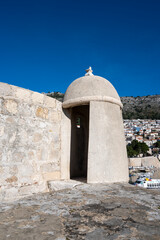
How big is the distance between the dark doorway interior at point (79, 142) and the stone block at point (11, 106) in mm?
2235

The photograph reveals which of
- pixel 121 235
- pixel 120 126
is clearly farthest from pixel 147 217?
pixel 120 126

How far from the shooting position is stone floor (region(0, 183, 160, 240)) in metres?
1.48

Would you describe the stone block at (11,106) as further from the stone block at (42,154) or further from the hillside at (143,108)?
the hillside at (143,108)

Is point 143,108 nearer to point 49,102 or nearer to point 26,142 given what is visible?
point 49,102

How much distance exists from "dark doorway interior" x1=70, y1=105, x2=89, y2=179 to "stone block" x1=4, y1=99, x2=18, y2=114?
2.24 metres

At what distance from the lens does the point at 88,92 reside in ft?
13.4

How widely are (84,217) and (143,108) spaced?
98.4 metres

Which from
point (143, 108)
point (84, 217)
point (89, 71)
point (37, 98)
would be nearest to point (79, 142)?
point (89, 71)

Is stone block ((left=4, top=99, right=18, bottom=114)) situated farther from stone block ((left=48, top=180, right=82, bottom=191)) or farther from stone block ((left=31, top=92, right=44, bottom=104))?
stone block ((left=48, top=180, right=82, bottom=191))

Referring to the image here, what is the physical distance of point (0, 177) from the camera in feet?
10.00

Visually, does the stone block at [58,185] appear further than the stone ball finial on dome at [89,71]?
No

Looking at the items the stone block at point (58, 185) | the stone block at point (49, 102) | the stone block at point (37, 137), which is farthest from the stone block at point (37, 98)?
the stone block at point (58, 185)

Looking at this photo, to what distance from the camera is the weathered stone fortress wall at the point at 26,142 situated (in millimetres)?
3148

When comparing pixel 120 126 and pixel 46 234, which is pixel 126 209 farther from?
pixel 120 126
